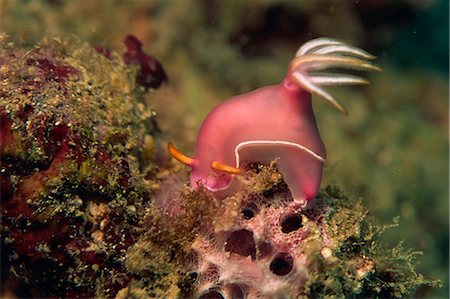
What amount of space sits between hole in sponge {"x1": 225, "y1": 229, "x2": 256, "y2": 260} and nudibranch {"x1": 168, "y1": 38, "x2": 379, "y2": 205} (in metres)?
0.23

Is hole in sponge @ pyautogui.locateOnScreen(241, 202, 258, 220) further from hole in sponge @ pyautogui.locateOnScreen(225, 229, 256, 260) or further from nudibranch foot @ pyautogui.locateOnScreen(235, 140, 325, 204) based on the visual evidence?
nudibranch foot @ pyautogui.locateOnScreen(235, 140, 325, 204)

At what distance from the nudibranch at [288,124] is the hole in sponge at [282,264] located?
260 mm

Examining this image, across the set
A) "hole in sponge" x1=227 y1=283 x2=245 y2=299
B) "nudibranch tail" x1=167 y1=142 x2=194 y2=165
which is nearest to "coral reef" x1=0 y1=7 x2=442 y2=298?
"hole in sponge" x1=227 y1=283 x2=245 y2=299

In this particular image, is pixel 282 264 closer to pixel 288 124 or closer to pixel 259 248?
pixel 259 248

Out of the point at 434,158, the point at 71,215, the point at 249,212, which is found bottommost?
the point at 434,158

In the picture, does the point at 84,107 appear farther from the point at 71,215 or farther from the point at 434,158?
the point at 434,158

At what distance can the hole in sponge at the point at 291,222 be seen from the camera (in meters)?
2.04

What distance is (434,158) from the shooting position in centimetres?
530

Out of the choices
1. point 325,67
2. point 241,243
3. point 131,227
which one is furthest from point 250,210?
point 325,67

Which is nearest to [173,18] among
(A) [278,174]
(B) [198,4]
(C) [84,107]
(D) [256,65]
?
(B) [198,4]

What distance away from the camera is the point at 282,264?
1.93m

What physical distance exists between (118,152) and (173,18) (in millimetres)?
2997

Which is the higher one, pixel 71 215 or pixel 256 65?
pixel 71 215

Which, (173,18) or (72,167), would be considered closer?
(72,167)
